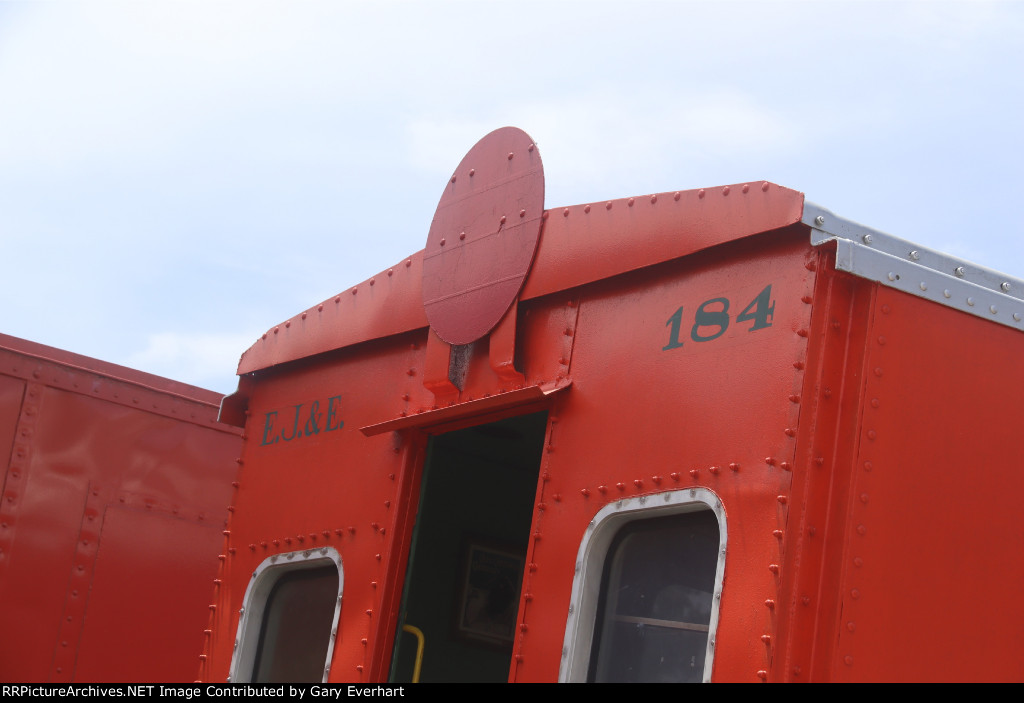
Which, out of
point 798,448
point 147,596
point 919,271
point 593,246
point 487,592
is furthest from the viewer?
point 147,596

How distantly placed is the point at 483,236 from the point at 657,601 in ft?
5.15

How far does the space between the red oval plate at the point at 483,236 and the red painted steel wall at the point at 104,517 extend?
2844mm

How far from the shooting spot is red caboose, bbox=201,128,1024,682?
2914mm

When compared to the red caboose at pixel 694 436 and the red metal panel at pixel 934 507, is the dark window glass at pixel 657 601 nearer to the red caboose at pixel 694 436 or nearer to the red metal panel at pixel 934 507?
the red caboose at pixel 694 436

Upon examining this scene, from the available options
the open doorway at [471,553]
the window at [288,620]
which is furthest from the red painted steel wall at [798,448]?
the open doorway at [471,553]

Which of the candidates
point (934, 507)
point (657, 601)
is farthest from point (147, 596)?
point (934, 507)

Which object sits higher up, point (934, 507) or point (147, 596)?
point (934, 507)

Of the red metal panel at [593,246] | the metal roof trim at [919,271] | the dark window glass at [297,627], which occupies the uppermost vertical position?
the red metal panel at [593,246]

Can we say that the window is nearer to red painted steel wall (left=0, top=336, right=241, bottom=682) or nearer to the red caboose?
the red caboose

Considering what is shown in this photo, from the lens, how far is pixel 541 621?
11.6 ft

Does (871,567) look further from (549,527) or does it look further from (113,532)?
(113,532)

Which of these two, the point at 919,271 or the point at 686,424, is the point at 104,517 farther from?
the point at 919,271

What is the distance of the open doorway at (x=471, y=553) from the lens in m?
5.64

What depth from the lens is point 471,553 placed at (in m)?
5.82
